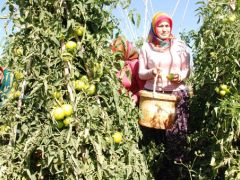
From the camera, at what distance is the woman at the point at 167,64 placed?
301cm

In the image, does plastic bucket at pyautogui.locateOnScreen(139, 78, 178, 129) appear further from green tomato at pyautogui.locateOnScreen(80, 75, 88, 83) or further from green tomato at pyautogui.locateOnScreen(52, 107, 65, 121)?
green tomato at pyautogui.locateOnScreen(52, 107, 65, 121)

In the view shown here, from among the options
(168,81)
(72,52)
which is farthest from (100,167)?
(168,81)

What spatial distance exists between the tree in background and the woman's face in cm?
98

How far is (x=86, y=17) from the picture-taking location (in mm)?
2066

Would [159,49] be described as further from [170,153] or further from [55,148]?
[55,148]

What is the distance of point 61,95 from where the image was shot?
2006 mm

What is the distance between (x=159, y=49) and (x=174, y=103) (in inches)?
19.2

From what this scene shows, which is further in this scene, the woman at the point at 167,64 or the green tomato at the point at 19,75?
the woman at the point at 167,64

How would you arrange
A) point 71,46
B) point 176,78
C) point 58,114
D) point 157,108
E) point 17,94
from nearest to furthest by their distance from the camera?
point 58,114 < point 71,46 < point 17,94 < point 157,108 < point 176,78

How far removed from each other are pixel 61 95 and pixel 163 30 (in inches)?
53.1

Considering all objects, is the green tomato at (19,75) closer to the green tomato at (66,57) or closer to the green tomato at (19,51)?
the green tomato at (19,51)

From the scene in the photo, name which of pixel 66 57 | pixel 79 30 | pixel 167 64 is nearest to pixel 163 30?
pixel 167 64

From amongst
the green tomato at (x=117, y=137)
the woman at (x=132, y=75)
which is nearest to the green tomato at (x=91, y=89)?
the green tomato at (x=117, y=137)

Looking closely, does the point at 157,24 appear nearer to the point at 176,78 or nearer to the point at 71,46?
the point at 176,78
